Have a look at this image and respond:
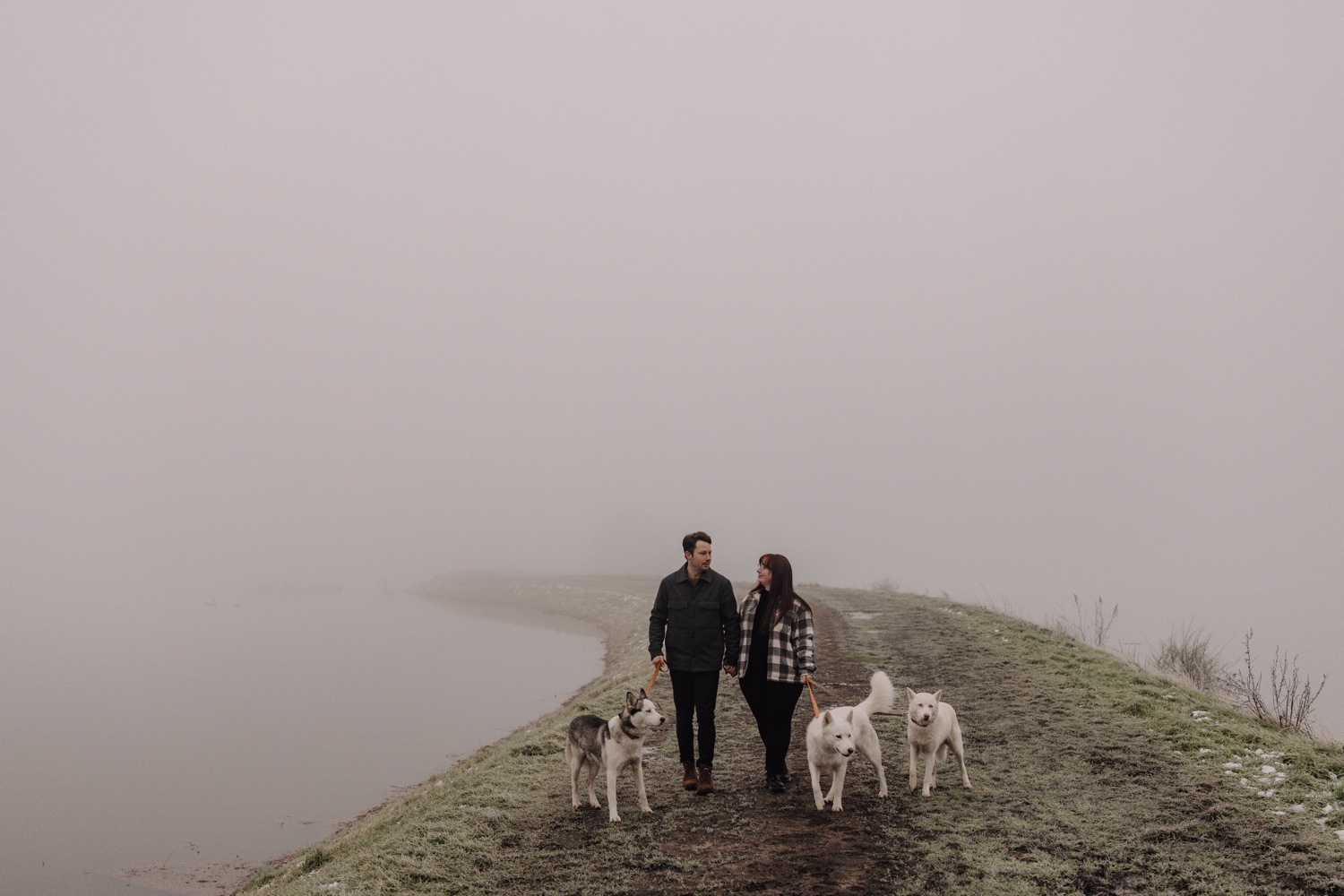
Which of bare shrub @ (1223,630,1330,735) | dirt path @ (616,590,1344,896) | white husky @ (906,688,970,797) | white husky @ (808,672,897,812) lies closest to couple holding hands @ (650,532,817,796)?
white husky @ (808,672,897,812)

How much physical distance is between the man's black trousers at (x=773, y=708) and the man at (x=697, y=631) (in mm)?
379

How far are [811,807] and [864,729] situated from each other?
4.01 ft

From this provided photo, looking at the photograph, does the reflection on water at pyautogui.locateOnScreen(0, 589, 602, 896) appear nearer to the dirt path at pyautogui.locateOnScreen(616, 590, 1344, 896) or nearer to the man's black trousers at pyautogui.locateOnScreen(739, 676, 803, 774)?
the dirt path at pyautogui.locateOnScreen(616, 590, 1344, 896)


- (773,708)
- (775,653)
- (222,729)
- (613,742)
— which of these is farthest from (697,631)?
(222,729)

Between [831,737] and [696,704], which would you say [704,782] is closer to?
[696,704]

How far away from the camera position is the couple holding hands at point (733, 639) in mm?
9453

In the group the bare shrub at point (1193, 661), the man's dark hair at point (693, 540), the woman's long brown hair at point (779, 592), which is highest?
the man's dark hair at point (693, 540)

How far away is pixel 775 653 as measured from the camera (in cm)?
942

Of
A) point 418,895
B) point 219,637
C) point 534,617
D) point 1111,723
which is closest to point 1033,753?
point 1111,723

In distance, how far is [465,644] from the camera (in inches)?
1722

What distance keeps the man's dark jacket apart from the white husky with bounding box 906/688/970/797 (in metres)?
2.35

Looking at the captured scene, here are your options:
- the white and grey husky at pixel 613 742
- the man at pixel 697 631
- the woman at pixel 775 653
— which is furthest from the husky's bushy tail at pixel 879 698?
the white and grey husky at pixel 613 742

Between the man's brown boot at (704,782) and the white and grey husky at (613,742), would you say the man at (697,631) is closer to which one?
the man's brown boot at (704,782)

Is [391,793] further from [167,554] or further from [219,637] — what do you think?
[167,554]
